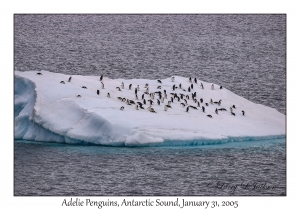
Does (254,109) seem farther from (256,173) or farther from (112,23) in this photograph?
(112,23)

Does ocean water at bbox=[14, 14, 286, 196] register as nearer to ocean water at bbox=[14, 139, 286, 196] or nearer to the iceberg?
ocean water at bbox=[14, 139, 286, 196]

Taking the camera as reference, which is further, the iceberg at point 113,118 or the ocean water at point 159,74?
the iceberg at point 113,118

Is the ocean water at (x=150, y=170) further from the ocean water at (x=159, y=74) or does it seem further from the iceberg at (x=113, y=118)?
the iceberg at (x=113, y=118)

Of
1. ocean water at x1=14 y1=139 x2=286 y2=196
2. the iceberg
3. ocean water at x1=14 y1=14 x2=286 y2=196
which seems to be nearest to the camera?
ocean water at x1=14 y1=139 x2=286 y2=196

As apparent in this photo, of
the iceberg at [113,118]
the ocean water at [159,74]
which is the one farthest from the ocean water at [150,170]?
the iceberg at [113,118]

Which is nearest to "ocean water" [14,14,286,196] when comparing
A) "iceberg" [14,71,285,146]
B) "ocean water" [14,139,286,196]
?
"ocean water" [14,139,286,196]

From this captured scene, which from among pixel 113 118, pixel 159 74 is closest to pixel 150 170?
pixel 113 118

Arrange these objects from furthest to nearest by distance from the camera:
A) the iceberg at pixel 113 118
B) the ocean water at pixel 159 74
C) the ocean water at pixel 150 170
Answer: the iceberg at pixel 113 118
the ocean water at pixel 159 74
the ocean water at pixel 150 170
